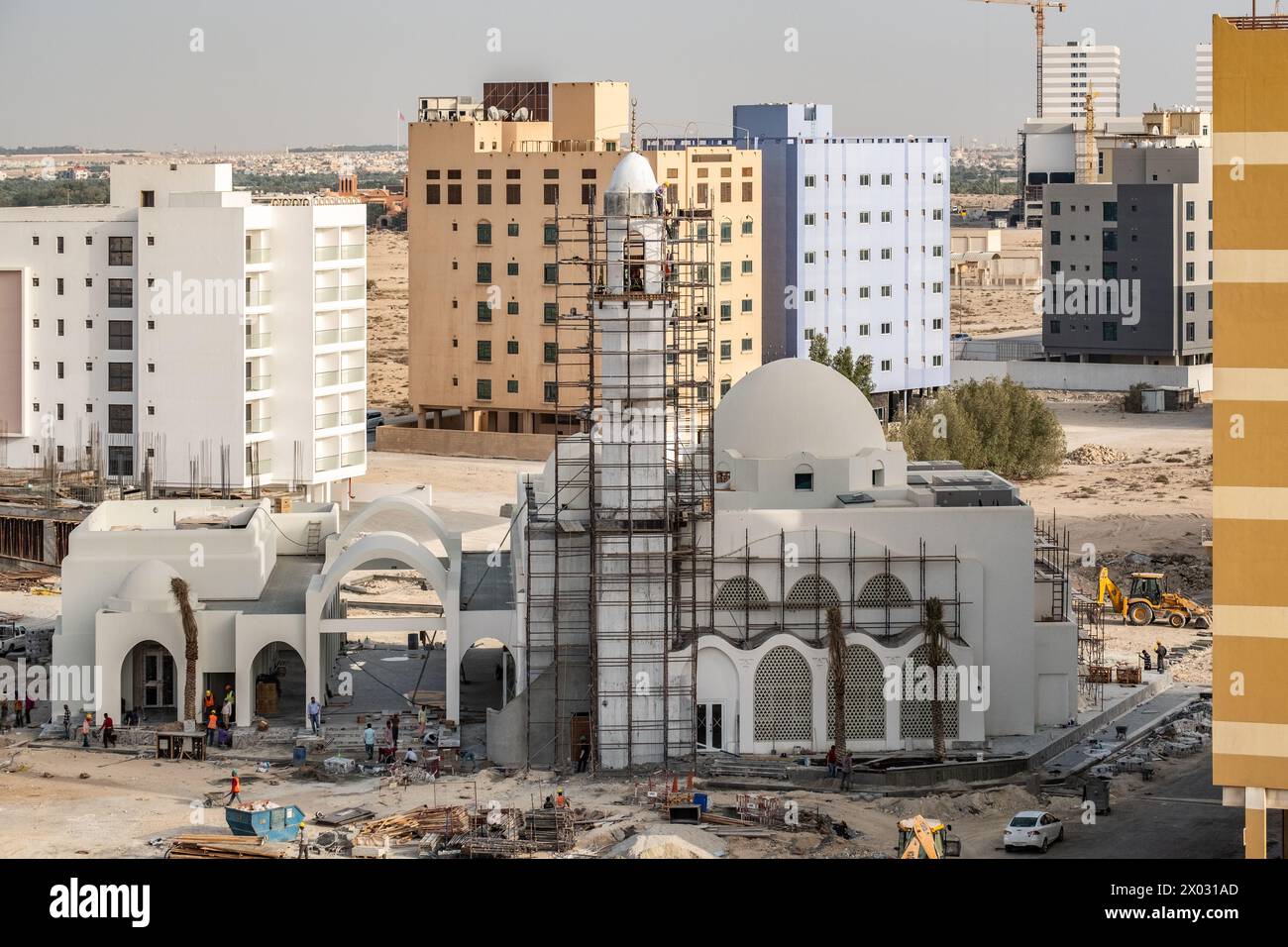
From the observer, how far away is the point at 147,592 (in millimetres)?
43312

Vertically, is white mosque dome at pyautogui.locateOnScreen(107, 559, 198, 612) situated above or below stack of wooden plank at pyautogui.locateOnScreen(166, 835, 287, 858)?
above

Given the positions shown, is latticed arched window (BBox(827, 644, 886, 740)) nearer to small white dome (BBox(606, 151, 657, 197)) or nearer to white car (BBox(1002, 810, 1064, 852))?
white car (BBox(1002, 810, 1064, 852))

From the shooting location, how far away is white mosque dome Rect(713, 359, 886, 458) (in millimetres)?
44188

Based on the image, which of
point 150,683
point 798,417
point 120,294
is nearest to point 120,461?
point 120,294

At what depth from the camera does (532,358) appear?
80938mm

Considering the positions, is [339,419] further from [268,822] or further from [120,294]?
[268,822]

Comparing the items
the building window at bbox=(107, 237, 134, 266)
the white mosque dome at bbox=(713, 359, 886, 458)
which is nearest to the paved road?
the white mosque dome at bbox=(713, 359, 886, 458)

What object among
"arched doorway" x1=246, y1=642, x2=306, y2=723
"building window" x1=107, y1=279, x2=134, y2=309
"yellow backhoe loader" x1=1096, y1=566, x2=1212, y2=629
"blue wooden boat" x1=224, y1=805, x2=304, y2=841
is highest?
"building window" x1=107, y1=279, x2=134, y2=309

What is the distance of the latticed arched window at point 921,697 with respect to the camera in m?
40.5

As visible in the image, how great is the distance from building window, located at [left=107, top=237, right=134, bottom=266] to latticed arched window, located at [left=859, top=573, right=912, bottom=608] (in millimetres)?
32508
